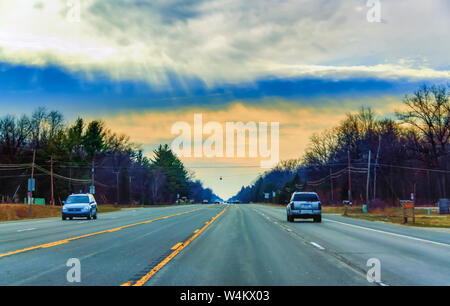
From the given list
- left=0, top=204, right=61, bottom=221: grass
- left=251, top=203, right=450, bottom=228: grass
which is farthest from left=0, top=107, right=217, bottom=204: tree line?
left=251, top=203, right=450, bottom=228: grass

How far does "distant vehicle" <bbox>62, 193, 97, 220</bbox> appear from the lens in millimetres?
36531

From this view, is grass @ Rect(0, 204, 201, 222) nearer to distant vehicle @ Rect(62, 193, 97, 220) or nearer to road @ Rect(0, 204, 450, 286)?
distant vehicle @ Rect(62, 193, 97, 220)

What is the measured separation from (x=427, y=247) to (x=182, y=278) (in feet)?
32.3

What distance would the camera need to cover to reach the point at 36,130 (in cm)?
10531

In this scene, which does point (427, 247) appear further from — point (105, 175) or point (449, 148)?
point (105, 175)

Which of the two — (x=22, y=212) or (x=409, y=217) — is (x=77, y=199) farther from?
(x=409, y=217)

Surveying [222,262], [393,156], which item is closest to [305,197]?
[222,262]

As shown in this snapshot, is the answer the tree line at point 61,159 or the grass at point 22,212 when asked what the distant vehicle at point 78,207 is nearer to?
the grass at point 22,212

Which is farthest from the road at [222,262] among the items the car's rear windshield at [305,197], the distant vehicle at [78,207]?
the distant vehicle at [78,207]

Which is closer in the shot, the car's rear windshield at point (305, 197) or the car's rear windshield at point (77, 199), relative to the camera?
the car's rear windshield at point (305, 197)

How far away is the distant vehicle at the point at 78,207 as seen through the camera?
36531 millimetres

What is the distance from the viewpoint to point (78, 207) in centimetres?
3662

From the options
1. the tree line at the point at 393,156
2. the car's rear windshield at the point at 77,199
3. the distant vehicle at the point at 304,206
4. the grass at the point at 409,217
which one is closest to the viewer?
the distant vehicle at the point at 304,206

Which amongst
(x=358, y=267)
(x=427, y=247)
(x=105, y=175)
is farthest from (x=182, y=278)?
(x=105, y=175)
